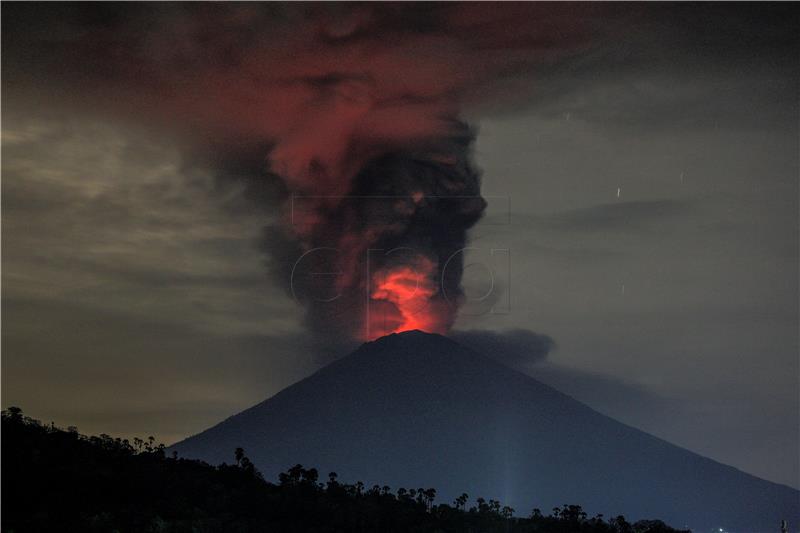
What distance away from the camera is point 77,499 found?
63625 millimetres

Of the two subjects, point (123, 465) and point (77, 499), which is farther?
point (123, 465)

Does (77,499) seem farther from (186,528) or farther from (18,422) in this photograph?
(18,422)

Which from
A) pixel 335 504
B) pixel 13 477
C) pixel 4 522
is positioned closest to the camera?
pixel 4 522

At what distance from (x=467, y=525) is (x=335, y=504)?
8.47m

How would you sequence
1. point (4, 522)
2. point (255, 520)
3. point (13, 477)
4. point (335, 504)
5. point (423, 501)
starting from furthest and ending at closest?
point (423, 501) → point (335, 504) → point (255, 520) → point (13, 477) → point (4, 522)

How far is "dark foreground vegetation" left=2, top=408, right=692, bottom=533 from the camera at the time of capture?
59875 millimetres

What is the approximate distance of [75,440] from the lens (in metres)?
77.0

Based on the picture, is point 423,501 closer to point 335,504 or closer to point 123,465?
point 335,504

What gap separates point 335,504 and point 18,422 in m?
20.4

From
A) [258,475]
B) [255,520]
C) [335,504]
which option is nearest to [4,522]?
[255,520]

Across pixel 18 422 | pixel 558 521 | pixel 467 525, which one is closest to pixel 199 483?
pixel 18 422

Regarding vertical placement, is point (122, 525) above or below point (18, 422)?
below

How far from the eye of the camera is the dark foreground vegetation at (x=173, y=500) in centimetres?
5988

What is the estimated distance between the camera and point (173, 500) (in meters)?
69.9
